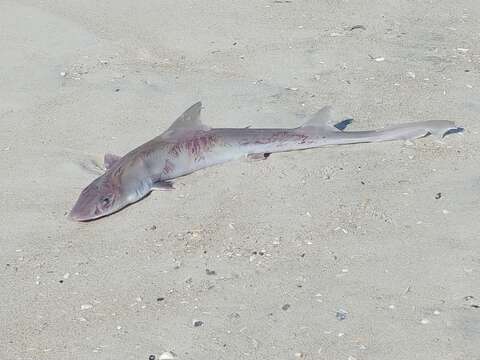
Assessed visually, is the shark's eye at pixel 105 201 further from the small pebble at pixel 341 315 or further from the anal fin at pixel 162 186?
the small pebble at pixel 341 315

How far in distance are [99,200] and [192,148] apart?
0.85 m

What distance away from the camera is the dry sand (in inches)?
207

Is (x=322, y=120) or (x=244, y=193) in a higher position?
(x=322, y=120)

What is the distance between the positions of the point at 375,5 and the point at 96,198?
15.4 ft

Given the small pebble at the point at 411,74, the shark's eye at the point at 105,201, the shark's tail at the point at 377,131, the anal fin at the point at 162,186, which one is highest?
the shark's eye at the point at 105,201

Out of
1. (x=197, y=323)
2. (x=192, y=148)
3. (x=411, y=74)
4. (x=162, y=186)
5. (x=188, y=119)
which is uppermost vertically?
(x=188, y=119)

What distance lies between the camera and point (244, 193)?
6.56m

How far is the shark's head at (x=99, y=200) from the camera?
6.25m

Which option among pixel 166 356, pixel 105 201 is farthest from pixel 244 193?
pixel 166 356

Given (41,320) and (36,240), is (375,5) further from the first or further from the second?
(41,320)

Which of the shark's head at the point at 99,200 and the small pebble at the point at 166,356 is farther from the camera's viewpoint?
the shark's head at the point at 99,200

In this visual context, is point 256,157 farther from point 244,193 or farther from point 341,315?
point 341,315

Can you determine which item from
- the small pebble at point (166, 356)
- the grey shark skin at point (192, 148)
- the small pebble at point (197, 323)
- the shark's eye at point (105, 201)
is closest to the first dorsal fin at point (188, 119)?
the grey shark skin at point (192, 148)

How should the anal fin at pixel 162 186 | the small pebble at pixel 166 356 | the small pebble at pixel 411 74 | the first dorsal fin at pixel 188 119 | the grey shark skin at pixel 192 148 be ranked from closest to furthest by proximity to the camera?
the small pebble at pixel 166 356, the grey shark skin at pixel 192 148, the anal fin at pixel 162 186, the first dorsal fin at pixel 188 119, the small pebble at pixel 411 74
